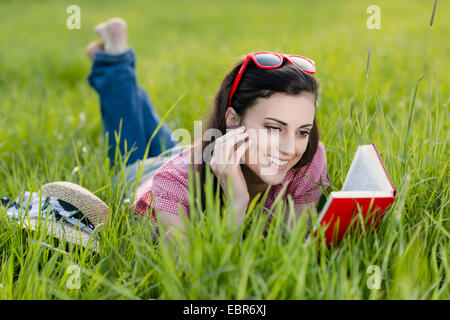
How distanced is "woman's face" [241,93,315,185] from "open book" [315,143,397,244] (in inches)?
10.7

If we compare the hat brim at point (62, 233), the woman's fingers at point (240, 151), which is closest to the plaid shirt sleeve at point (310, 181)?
the woman's fingers at point (240, 151)

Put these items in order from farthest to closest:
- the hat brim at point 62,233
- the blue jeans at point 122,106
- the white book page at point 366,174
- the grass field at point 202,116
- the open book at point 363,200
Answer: the blue jeans at point 122,106 → the hat brim at point 62,233 → the white book page at point 366,174 → the open book at point 363,200 → the grass field at point 202,116

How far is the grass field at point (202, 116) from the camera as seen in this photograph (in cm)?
134

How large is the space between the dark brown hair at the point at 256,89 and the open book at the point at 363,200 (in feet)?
1.22

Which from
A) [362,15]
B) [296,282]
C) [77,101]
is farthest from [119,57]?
[362,15]

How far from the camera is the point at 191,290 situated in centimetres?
128

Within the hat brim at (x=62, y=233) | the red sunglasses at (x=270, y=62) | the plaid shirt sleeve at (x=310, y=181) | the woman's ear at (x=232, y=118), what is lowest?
the hat brim at (x=62, y=233)

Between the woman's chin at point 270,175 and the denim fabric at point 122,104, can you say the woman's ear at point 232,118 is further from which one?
the denim fabric at point 122,104

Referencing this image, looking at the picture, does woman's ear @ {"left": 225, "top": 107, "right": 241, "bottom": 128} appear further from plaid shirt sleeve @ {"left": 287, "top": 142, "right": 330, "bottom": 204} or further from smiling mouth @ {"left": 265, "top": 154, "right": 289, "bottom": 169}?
plaid shirt sleeve @ {"left": 287, "top": 142, "right": 330, "bottom": 204}

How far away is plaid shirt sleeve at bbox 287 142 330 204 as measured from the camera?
6.98 feet

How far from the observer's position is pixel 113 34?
3191 mm

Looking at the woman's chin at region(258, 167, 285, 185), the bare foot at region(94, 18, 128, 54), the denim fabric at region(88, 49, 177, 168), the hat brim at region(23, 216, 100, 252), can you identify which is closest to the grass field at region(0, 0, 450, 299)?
the hat brim at region(23, 216, 100, 252)

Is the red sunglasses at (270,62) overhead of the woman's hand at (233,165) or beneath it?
overhead
